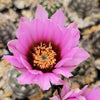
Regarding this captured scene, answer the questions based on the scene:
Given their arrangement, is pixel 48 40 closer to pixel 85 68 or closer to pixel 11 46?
pixel 11 46

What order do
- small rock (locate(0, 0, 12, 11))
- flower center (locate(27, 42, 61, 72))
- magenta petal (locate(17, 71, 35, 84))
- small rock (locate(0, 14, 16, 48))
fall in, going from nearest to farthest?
magenta petal (locate(17, 71, 35, 84))
flower center (locate(27, 42, 61, 72))
small rock (locate(0, 14, 16, 48))
small rock (locate(0, 0, 12, 11))

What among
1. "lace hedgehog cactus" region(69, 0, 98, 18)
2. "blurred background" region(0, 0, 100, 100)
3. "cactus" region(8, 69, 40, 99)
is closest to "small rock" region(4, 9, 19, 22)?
"blurred background" region(0, 0, 100, 100)

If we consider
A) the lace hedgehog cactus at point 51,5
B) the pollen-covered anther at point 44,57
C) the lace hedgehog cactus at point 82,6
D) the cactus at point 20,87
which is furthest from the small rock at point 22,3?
the pollen-covered anther at point 44,57

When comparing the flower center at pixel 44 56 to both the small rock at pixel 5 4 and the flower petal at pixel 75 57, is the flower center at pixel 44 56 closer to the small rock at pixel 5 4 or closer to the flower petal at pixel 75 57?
the flower petal at pixel 75 57

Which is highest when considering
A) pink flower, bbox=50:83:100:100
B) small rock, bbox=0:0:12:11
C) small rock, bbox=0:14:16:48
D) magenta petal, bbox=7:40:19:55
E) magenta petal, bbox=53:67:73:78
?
small rock, bbox=0:0:12:11

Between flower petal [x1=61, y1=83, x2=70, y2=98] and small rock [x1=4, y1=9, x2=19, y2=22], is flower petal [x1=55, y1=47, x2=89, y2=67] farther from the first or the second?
small rock [x1=4, y1=9, x2=19, y2=22]

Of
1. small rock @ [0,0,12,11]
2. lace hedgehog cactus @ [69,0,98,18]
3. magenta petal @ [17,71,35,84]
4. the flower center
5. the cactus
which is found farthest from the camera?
small rock @ [0,0,12,11]

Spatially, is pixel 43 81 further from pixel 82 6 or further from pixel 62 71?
pixel 82 6
